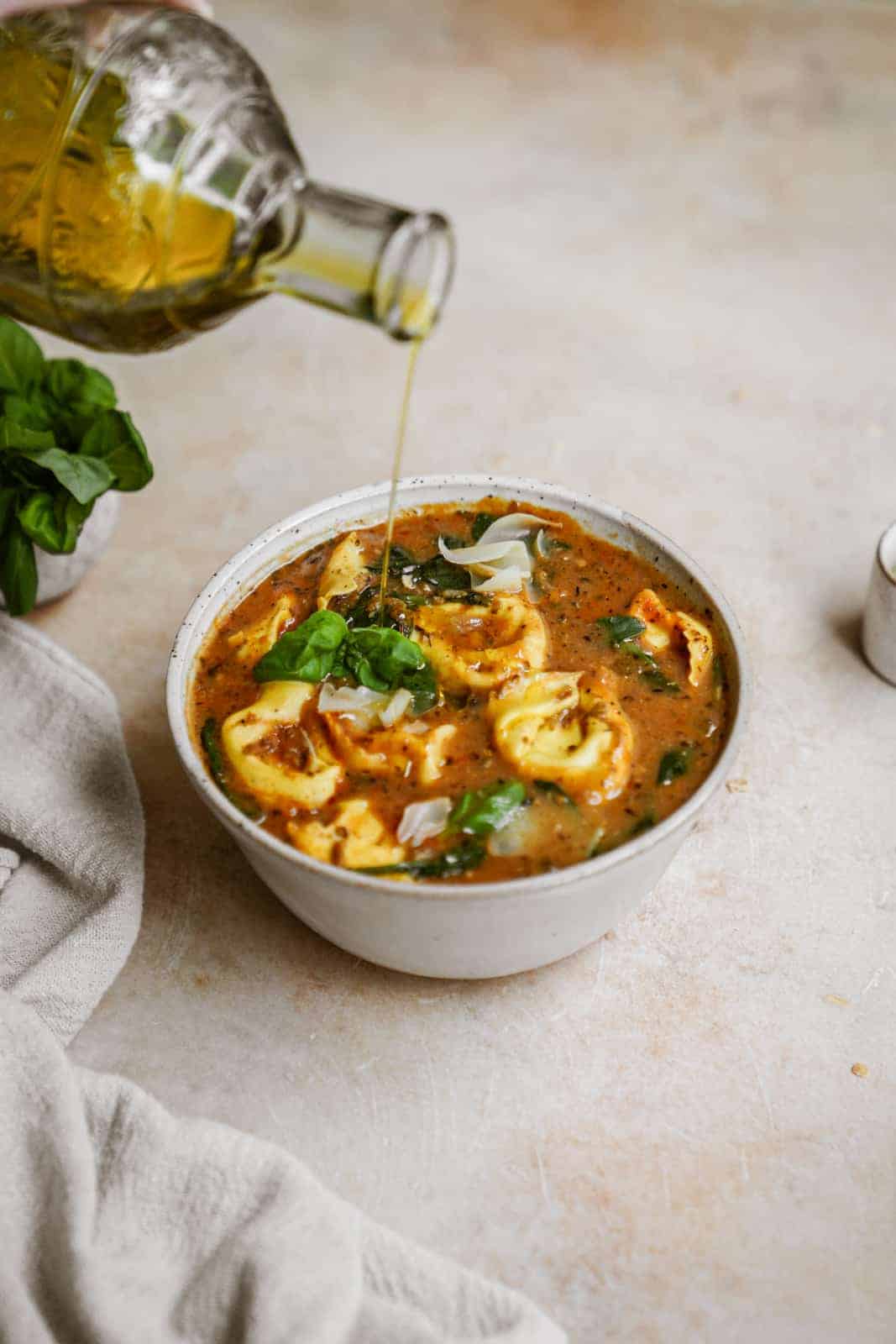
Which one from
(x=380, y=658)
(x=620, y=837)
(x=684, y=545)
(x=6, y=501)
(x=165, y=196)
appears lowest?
(x=684, y=545)

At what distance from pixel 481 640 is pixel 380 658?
10.3 inches

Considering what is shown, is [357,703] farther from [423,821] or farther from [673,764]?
[673,764]

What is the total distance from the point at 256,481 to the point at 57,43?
5.60 ft

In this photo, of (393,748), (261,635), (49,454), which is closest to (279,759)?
(393,748)

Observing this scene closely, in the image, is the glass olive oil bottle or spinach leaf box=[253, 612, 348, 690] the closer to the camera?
the glass olive oil bottle

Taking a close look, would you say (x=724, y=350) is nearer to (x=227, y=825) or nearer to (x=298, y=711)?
(x=298, y=711)

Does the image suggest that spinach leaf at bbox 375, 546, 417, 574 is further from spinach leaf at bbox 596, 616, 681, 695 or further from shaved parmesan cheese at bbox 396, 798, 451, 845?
shaved parmesan cheese at bbox 396, 798, 451, 845

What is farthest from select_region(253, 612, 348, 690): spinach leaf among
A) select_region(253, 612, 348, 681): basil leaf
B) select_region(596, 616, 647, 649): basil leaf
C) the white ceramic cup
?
the white ceramic cup

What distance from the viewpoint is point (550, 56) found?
6.21 m

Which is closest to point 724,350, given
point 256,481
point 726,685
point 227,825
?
point 256,481

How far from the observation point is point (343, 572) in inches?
114

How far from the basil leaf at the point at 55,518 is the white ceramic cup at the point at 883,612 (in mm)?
1819

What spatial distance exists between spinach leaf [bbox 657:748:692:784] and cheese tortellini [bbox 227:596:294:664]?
792 millimetres

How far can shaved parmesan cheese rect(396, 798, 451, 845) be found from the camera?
2410mm
